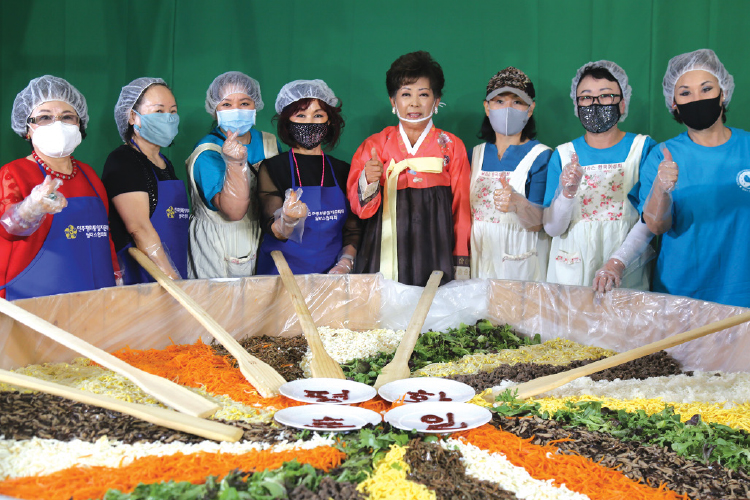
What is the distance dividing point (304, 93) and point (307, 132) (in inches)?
8.3

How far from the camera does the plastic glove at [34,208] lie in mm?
2361

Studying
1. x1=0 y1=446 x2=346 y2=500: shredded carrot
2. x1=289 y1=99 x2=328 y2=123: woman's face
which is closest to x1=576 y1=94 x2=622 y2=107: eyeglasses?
x1=289 y1=99 x2=328 y2=123: woman's face

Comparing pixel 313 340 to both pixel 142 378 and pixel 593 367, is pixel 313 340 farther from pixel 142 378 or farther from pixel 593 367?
pixel 593 367

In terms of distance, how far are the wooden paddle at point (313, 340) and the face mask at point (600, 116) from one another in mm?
1738

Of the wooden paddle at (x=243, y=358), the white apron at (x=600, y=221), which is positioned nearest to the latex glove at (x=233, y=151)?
the wooden paddle at (x=243, y=358)

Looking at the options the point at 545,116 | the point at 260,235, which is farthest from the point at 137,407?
the point at 545,116

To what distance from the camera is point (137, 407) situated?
1636 mm

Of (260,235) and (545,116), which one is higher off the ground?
(545,116)

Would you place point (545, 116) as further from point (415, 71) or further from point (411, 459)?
point (411, 459)

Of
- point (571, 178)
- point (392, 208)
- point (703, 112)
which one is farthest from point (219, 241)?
point (703, 112)

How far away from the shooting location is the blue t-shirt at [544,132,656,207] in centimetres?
325

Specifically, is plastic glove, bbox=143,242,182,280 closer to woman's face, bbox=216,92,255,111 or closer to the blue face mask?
the blue face mask

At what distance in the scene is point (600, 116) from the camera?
323 cm

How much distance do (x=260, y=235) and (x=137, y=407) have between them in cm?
207
